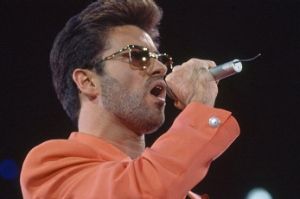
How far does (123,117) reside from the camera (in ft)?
5.07

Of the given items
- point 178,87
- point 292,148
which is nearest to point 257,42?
point 292,148

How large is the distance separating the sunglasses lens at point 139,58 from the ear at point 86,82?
0.44ft

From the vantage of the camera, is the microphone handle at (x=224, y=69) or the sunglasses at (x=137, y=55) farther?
the sunglasses at (x=137, y=55)

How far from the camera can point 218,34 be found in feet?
13.1

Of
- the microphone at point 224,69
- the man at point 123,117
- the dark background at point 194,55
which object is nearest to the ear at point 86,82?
the man at point 123,117

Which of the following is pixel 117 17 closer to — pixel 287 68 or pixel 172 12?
pixel 172 12

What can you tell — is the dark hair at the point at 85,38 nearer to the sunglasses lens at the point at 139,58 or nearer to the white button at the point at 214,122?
the sunglasses lens at the point at 139,58

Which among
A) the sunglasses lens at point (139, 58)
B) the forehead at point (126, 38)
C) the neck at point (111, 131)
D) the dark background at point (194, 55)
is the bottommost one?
the dark background at point (194, 55)

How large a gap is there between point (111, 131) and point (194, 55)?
2588mm

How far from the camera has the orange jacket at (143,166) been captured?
1.18 metres

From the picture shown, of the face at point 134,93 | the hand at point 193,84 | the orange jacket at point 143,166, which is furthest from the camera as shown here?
the face at point 134,93

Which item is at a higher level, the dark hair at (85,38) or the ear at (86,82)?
the dark hair at (85,38)

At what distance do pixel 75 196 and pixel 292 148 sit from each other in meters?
3.44

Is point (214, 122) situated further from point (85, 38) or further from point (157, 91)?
point (85, 38)
